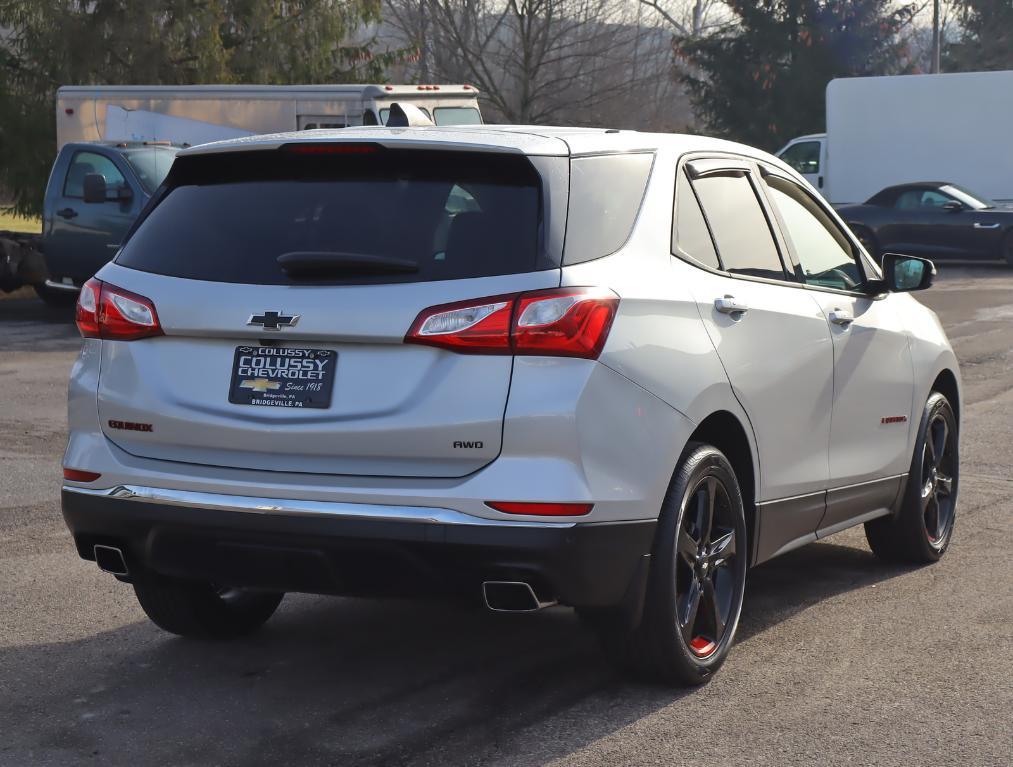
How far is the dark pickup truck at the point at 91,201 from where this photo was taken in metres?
17.5

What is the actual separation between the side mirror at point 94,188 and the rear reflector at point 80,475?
13207 mm

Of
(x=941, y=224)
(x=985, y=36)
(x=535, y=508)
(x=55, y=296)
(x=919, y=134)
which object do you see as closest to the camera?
(x=535, y=508)

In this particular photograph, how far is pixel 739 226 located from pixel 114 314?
211 cm

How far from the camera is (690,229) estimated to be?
4930 millimetres

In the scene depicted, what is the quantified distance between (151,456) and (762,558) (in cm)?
211

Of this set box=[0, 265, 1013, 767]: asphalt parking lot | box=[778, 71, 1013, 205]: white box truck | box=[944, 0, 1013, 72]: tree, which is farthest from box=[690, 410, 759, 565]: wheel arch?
box=[944, 0, 1013, 72]: tree

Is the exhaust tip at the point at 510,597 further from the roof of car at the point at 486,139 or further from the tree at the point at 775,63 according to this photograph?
the tree at the point at 775,63

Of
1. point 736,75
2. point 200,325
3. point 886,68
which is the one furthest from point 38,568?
point 886,68

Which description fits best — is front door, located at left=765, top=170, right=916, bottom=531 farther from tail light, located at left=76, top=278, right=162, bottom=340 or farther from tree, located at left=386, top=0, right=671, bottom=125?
tree, located at left=386, top=0, right=671, bottom=125

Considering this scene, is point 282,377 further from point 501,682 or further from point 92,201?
point 92,201

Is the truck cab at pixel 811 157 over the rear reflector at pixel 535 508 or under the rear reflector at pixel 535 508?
over

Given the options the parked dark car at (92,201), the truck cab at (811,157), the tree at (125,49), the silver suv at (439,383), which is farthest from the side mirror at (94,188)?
the truck cab at (811,157)

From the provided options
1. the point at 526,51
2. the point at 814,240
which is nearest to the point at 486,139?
the point at 814,240

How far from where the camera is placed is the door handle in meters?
4.86
